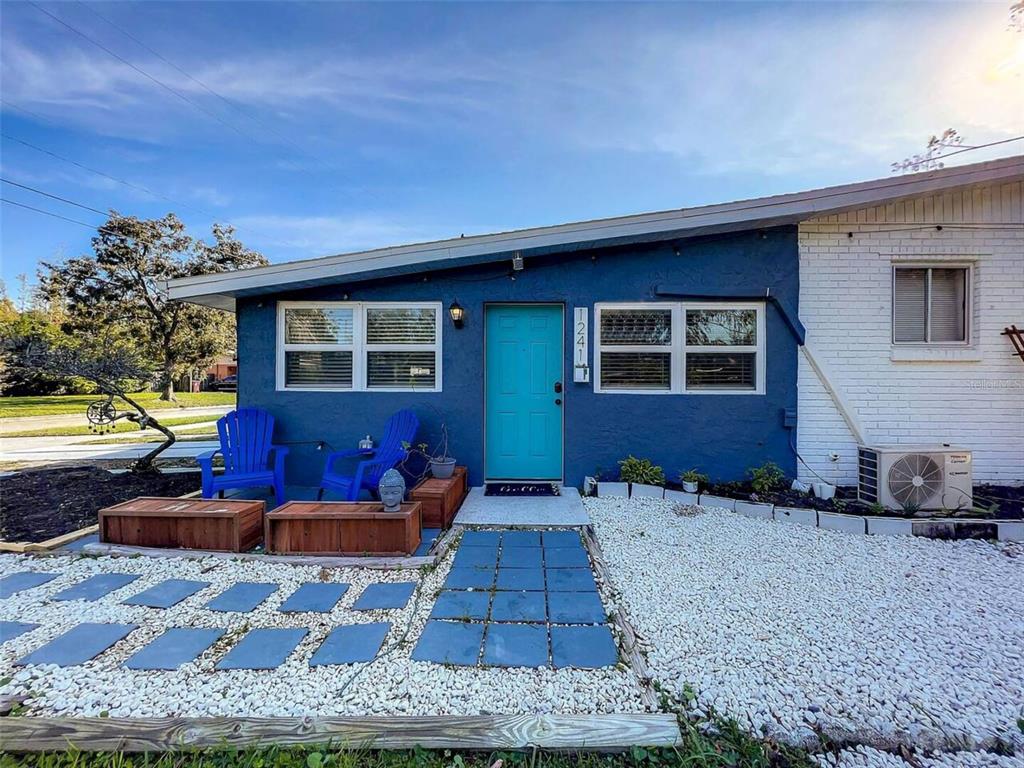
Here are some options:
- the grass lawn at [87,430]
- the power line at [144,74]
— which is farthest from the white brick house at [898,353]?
the grass lawn at [87,430]

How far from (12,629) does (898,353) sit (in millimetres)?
7513

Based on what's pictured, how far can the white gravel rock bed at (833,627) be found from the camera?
174cm

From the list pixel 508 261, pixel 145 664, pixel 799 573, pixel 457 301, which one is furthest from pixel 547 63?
pixel 145 664

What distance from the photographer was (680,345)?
4871 mm

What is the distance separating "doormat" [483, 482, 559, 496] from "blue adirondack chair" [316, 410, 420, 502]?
105 centimetres

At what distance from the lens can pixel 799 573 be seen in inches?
117

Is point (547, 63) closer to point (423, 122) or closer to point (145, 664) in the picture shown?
point (423, 122)

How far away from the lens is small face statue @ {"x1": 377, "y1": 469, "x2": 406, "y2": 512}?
336 centimetres

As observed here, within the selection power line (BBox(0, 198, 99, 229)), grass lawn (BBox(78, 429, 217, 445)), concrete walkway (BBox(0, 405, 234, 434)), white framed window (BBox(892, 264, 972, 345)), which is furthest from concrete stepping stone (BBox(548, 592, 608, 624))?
power line (BBox(0, 198, 99, 229))

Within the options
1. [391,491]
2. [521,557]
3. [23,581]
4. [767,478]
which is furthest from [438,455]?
[767,478]

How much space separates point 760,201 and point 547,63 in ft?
13.6

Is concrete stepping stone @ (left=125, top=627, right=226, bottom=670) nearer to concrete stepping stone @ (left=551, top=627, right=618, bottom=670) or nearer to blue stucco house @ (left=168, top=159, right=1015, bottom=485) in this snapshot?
concrete stepping stone @ (left=551, top=627, right=618, bottom=670)

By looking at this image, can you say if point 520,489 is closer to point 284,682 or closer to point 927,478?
point 284,682

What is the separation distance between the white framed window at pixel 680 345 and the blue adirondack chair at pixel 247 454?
3.49 meters
